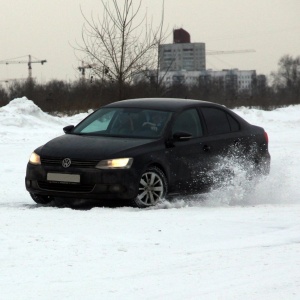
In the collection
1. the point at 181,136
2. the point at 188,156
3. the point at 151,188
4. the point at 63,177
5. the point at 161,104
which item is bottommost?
the point at 151,188

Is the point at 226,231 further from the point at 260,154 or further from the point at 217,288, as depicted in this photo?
the point at 260,154

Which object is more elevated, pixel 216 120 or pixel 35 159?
pixel 216 120

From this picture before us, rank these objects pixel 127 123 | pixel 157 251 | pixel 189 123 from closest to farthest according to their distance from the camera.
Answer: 1. pixel 157 251
2. pixel 127 123
3. pixel 189 123

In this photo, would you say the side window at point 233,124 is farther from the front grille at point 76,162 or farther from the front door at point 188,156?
the front grille at point 76,162

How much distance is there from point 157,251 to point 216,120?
4.57 metres

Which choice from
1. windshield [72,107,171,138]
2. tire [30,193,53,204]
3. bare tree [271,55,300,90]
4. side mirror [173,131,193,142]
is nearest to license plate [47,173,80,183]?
tire [30,193,53,204]

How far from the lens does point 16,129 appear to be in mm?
26234

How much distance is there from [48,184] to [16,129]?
55.7ft

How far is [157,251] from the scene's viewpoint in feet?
21.6

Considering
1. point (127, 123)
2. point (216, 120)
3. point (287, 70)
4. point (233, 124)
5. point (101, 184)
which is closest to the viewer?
point (101, 184)

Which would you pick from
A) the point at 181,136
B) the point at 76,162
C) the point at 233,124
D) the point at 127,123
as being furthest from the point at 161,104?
the point at 76,162

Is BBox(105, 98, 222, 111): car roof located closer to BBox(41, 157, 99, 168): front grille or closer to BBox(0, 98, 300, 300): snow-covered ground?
BBox(0, 98, 300, 300): snow-covered ground

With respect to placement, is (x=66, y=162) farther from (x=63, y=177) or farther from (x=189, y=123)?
(x=189, y=123)

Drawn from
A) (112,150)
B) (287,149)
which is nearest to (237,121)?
(112,150)
